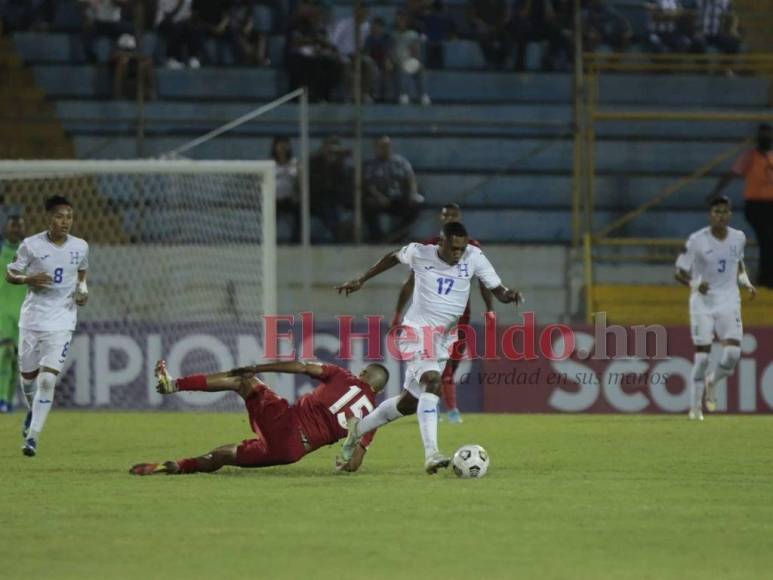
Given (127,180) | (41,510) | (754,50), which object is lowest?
(41,510)

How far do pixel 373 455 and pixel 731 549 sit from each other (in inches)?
210

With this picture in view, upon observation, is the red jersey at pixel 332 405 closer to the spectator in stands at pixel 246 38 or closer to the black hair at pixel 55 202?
the black hair at pixel 55 202

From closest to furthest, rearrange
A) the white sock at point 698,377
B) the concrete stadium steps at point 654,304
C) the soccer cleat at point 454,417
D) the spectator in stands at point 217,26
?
the soccer cleat at point 454,417, the white sock at point 698,377, the concrete stadium steps at point 654,304, the spectator in stands at point 217,26

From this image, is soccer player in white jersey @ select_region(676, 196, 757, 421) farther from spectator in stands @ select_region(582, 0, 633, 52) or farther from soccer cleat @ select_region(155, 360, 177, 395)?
soccer cleat @ select_region(155, 360, 177, 395)

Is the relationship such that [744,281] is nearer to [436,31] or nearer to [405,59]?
[405,59]

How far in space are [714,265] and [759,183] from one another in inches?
124

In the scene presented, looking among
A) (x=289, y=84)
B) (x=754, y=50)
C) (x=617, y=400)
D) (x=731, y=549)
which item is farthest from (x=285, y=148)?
(x=731, y=549)

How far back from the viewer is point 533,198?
21734 millimetres

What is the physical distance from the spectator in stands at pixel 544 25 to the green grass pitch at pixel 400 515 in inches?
386

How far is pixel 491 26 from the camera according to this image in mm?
22641

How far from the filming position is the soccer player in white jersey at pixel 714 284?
16.6 metres

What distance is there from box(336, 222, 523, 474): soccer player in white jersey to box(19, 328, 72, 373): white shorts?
2551mm

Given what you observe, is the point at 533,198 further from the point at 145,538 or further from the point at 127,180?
the point at 145,538

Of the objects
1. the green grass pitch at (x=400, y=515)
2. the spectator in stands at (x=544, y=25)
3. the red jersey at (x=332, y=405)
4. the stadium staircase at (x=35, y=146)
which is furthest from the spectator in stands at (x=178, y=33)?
the red jersey at (x=332, y=405)
